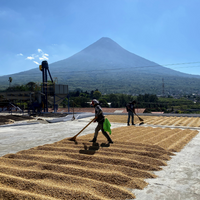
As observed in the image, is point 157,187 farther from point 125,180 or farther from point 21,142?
point 21,142

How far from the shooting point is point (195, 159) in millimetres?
5574

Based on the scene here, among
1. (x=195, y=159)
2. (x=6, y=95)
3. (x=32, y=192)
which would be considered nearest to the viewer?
(x=32, y=192)

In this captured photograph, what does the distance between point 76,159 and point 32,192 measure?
190 cm

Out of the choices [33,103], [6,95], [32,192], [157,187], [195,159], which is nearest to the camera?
[32,192]

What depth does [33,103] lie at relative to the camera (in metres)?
26.0

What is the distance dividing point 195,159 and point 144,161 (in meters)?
1.67

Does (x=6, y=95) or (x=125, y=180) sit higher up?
(x=6, y=95)

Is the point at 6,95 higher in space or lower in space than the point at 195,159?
higher

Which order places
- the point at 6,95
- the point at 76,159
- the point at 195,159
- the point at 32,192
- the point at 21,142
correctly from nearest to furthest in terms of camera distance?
the point at 32,192, the point at 76,159, the point at 195,159, the point at 21,142, the point at 6,95

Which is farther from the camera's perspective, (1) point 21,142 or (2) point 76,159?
(1) point 21,142

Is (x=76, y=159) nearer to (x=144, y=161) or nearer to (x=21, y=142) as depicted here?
(x=144, y=161)

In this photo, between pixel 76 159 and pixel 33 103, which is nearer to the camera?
pixel 76 159

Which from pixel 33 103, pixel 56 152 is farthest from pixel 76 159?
pixel 33 103

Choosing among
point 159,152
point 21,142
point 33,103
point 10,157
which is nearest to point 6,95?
point 33,103
